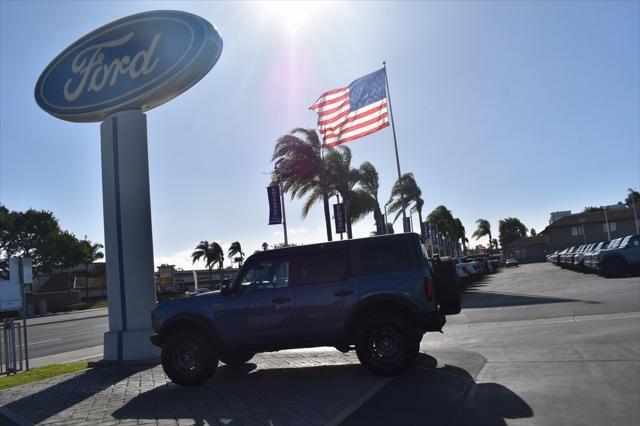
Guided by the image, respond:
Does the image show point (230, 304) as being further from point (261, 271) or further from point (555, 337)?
point (555, 337)

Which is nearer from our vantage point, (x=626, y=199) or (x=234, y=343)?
(x=234, y=343)

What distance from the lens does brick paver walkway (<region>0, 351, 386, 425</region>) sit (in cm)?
652

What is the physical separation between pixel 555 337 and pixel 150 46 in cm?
1049

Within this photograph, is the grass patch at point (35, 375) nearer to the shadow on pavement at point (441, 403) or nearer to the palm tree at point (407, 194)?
the shadow on pavement at point (441, 403)

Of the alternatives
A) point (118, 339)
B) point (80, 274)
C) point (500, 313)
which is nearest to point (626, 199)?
point (80, 274)

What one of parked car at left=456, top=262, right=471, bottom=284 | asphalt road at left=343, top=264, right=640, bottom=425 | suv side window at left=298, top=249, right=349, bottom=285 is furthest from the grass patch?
parked car at left=456, top=262, right=471, bottom=284

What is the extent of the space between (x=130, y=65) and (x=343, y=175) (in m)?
18.2

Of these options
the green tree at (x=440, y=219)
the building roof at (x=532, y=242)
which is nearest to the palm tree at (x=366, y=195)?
the green tree at (x=440, y=219)

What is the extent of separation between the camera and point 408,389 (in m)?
7.20

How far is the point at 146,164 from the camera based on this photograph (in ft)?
40.7

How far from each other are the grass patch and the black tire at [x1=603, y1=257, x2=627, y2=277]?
21.4m

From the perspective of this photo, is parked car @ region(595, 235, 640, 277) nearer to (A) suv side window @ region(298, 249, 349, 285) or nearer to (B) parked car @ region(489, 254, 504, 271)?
(A) suv side window @ region(298, 249, 349, 285)

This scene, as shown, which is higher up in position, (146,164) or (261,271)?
(146,164)

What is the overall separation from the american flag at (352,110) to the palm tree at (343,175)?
5.63m
